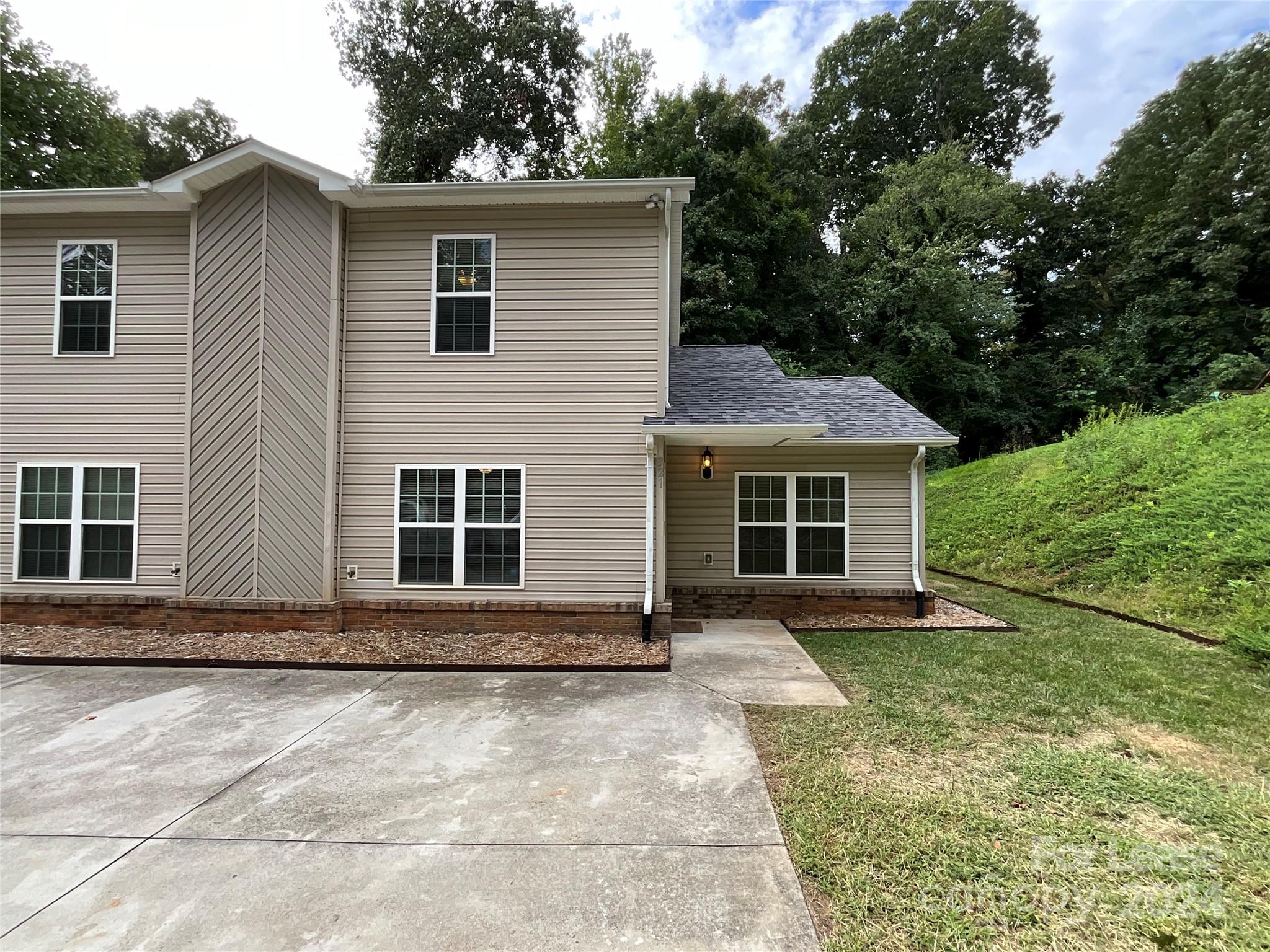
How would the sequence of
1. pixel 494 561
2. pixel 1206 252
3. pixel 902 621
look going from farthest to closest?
pixel 1206 252, pixel 902 621, pixel 494 561

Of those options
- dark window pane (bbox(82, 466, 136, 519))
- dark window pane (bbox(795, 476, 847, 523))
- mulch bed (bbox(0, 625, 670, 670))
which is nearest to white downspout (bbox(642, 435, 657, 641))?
mulch bed (bbox(0, 625, 670, 670))

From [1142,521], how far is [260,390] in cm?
1242

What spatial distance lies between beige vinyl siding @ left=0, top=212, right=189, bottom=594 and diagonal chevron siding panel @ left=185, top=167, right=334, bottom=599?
0.46 metres

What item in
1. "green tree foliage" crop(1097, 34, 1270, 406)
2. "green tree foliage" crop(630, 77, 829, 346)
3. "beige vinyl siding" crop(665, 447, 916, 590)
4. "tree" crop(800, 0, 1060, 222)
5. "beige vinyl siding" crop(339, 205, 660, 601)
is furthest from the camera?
"tree" crop(800, 0, 1060, 222)

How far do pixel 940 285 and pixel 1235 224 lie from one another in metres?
8.22

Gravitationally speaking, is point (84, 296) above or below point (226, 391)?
above

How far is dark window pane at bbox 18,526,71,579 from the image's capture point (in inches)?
261

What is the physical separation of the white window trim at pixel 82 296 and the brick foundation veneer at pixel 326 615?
2866 mm

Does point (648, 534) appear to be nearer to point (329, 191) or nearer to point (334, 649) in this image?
point (334, 649)

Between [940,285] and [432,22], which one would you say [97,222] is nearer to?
[432,22]

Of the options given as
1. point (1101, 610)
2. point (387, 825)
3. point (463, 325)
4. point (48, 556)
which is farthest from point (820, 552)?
point (48, 556)

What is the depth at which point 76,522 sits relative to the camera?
21.7 feet

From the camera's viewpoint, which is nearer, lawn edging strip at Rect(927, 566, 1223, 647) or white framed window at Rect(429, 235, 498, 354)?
lawn edging strip at Rect(927, 566, 1223, 647)

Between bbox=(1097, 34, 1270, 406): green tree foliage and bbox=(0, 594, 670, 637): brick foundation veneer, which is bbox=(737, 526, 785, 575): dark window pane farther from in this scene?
bbox=(1097, 34, 1270, 406): green tree foliage
